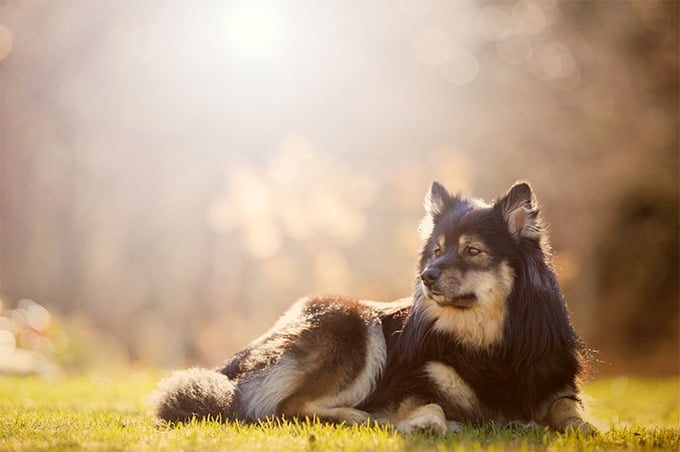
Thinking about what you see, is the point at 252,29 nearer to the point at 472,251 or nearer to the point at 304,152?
the point at 304,152

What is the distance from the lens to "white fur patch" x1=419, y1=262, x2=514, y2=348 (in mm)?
4961

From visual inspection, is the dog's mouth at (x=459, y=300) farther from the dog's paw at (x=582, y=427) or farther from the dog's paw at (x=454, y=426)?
the dog's paw at (x=582, y=427)

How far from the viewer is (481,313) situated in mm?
5039

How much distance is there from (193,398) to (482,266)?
227 cm

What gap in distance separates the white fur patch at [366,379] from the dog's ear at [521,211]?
134 centimetres

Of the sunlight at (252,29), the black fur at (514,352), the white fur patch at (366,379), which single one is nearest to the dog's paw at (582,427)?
the black fur at (514,352)

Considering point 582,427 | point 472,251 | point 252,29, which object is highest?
point 252,29

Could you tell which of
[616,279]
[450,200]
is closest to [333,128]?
[616,279]

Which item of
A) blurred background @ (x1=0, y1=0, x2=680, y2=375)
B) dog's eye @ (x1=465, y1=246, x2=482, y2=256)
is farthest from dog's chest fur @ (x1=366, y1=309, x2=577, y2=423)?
blurred background @ (x1=0, y1=0, x2=680, y2=375)

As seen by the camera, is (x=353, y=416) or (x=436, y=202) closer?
(x=353, y=416)

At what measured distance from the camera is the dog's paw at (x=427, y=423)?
4379 mm

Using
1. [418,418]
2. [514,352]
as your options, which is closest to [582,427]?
[514,352]

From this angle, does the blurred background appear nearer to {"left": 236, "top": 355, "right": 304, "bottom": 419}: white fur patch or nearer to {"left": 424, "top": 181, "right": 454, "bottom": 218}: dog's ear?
{"left": 424, "top": 181, "right": 454, "bottom": 218}: dog's ear

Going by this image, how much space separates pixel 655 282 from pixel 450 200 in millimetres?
14475
